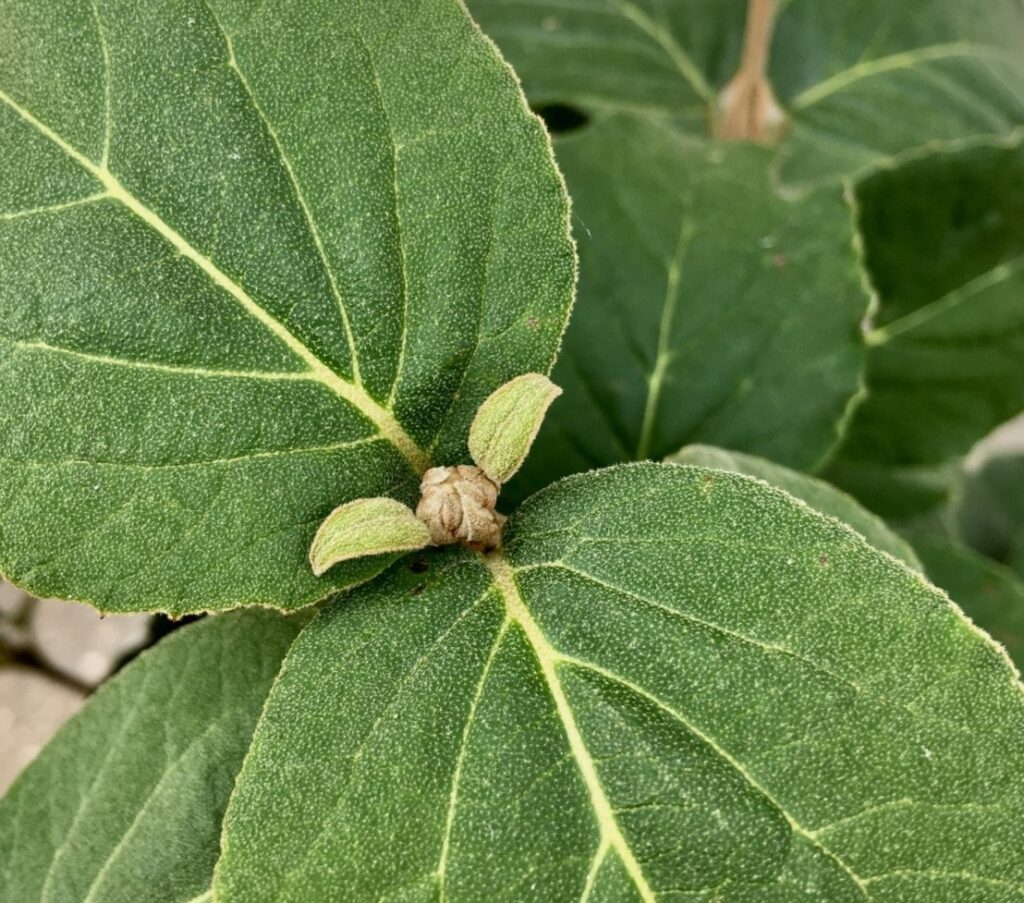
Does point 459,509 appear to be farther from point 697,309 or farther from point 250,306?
point 697,309

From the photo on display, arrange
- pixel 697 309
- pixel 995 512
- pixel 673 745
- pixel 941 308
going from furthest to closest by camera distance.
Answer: pixel 995 512
pixel 941 308
pixel 697 309
pixel 673 745

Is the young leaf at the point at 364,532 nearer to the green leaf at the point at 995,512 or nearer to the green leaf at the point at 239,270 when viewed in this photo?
the green leaf at the point at 239,270

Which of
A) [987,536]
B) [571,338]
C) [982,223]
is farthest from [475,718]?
[987,536]

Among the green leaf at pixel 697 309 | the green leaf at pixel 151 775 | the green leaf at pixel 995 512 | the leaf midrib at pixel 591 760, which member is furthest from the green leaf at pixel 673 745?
the green leaf at pixel 995 512

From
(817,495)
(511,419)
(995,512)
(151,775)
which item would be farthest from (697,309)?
(995,512)

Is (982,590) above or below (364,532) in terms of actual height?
below
